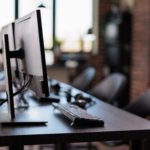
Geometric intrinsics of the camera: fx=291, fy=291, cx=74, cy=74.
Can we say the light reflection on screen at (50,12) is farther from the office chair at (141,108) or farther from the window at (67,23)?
the office chair at (141,108)

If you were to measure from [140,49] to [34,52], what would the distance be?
3.72 meters

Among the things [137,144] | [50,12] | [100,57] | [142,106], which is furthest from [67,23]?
[137,144]

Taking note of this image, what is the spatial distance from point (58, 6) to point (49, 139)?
5.48 metres

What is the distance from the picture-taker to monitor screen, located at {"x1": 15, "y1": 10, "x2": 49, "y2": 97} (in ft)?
3.92

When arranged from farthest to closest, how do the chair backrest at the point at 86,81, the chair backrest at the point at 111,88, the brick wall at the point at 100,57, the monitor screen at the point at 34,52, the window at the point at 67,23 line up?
the window at the point at 67,23
the brick wall at the point at 100,57
the chair backrest at the point at 86,81
the chair backrest at the point at 111,88
the monitor screen at the point at 34,52

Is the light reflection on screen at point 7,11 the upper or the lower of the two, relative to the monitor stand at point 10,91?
upper

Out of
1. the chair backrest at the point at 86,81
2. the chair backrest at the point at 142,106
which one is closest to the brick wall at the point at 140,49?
the chair backrest at the point at 86,81

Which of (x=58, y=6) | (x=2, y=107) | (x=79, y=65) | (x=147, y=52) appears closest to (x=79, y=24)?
(x=58, y=6)

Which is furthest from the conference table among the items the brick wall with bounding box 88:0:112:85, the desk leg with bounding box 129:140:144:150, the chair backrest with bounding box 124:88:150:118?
the brick wall with bounding box 88:0:112:85

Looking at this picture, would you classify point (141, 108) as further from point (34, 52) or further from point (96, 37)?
point (96, 37)

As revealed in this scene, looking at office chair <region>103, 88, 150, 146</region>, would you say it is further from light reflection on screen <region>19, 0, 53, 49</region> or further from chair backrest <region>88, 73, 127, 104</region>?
light reflection on screen <region>19, 0, 53, 49</region>

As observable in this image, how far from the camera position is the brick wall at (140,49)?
4508 mm

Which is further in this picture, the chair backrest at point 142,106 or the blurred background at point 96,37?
the blurred background at point 96,37

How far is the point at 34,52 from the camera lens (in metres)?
1.25
